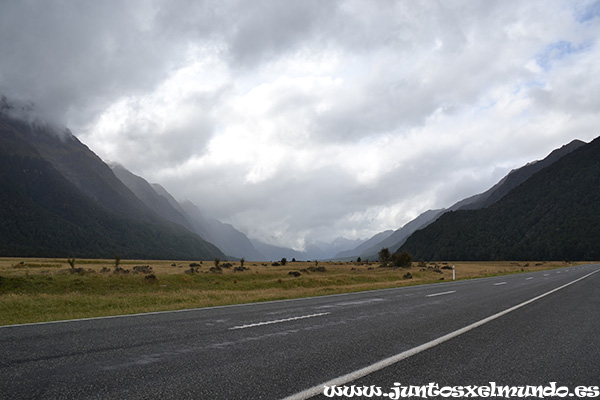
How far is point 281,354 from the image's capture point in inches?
239

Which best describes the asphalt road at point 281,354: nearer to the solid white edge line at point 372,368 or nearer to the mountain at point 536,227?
the solid white edge line at point 372,368

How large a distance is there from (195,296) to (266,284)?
9.09m

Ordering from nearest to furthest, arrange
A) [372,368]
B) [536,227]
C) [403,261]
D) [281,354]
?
[372,368]
[281,354]
[403,261]
[536,227]

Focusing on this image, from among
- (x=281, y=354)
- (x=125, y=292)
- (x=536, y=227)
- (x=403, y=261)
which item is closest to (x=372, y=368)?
(x=281, y=354)

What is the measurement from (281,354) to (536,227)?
189 meters

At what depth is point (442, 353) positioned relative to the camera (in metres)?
6.09

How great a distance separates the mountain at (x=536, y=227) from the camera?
454 feet

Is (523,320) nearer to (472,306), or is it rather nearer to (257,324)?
(472,306)

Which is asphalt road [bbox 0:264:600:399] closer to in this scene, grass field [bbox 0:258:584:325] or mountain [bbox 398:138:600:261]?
grass field [bbox 0:258:584:325]

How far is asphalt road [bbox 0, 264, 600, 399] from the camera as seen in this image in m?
4.66

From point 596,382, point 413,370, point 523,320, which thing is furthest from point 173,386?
point 523,320

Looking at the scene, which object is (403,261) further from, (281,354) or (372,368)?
(372,368)

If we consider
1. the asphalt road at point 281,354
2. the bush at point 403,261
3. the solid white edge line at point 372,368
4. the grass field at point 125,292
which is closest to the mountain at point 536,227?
the bush at point 403,261

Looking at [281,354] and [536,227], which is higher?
[536,227]
